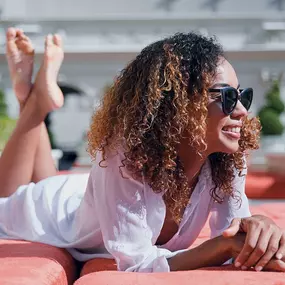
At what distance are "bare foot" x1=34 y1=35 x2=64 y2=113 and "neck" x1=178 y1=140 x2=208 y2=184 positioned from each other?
113 centimetres

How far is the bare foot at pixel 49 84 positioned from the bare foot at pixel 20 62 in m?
0.05

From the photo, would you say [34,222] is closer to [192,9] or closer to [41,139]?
[41,139]

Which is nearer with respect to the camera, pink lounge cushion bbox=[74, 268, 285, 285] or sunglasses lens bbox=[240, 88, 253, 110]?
pink lounge cushion bbox=[74, 268, 285, 285]

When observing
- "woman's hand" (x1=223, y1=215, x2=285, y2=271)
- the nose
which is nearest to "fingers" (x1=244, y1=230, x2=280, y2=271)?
"woman's hand" (x1=223, y1=215, x2=285, y2=271)

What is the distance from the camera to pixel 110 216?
144 cm

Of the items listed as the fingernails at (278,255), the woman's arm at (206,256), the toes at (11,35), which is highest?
the toes at (11,35)

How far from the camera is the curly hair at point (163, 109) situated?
1.40 metres

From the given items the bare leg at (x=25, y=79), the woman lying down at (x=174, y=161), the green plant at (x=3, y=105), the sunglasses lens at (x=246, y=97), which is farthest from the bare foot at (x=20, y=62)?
the green plant at (x=3, y=105)

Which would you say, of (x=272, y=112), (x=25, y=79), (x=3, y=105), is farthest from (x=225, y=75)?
(x=3, y=105)

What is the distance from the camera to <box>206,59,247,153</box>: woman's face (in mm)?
1426

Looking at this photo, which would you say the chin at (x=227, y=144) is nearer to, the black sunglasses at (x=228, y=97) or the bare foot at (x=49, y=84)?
the black sunglasses at (x=228, y=97)

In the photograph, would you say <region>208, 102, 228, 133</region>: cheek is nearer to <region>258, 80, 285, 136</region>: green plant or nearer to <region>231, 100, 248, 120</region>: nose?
<region>231, 100, 248, 120</region>: nose

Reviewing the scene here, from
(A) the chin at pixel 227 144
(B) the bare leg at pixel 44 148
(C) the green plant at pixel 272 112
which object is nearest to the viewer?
(A) the chin at pixel 227 144

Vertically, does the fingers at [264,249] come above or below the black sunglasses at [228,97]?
below
